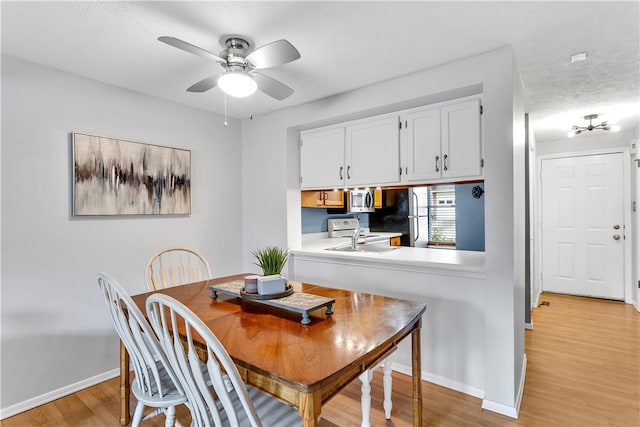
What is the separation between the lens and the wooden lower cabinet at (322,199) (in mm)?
3758

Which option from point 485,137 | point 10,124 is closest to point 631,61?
point 485,137

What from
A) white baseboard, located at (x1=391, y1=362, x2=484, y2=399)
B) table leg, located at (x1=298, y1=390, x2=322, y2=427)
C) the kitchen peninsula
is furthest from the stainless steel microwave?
table leg, located at (x1=298, y1=390, x2=322, y2=427)

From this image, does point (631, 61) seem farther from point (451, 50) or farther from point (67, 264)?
point (67, 264)

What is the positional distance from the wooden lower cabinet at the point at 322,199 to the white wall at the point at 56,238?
1.47 m

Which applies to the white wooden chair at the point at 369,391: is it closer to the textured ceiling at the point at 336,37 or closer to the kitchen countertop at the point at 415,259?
the kitchen countertop at the point at 415,259

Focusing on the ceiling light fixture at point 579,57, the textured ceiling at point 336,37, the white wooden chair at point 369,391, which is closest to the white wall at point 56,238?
the textured ceiling at point 336,37

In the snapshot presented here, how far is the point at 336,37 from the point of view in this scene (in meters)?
1.90

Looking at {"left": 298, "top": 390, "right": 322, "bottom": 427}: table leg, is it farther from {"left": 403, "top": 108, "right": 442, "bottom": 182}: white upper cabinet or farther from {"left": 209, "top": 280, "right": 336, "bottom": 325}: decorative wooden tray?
{"left": 403, "top": 108, "right": 442, "bottom": 182}: white upper cabinet

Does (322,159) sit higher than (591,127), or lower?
lower

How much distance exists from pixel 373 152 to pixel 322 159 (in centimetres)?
55

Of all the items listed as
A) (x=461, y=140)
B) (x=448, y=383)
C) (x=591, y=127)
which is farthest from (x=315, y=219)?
(x=591, y=127)

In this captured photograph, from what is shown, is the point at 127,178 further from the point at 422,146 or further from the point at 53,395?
the point at 422,146

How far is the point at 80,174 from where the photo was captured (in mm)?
2395

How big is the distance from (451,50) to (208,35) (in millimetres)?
1456
